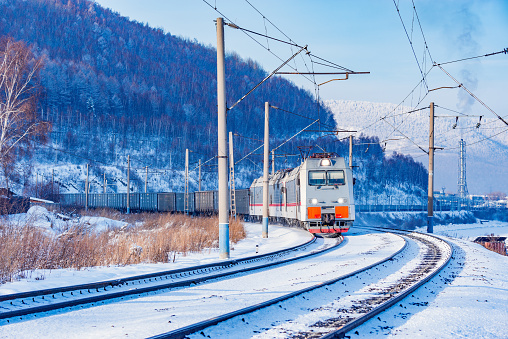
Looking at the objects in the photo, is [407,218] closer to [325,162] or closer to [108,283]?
[325,162]

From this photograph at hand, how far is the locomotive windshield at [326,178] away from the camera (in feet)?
80.2

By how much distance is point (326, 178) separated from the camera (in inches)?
966

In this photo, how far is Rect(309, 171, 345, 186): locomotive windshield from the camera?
2444cm

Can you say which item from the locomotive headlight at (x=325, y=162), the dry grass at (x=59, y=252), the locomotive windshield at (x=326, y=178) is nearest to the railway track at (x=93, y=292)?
the dry grass at (x=59, y=252)

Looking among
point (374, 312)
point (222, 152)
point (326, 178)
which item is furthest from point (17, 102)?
point (374, 312)

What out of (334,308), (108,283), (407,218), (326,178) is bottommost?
(407,218)

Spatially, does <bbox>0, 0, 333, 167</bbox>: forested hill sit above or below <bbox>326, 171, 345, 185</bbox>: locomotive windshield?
above

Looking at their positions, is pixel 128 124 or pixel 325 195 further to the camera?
pixel 128 124

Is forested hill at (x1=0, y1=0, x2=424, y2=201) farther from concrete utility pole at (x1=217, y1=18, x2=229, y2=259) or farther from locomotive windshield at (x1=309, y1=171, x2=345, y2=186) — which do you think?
concrete utility pole at (x1=217, y1=18, x2=229, y2=259)

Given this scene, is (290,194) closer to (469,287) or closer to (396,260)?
Answer: (396,260)

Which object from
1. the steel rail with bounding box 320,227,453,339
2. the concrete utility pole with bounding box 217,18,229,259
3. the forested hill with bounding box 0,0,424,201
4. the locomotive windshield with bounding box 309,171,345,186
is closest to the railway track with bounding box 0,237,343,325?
the concrete utility pole with bounding box 217,18,229,259

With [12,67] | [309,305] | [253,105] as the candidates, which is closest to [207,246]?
[309,305]

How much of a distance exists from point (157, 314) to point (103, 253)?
7.12m

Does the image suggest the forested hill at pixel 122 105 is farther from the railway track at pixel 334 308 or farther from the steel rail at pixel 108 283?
the railway track at pixel 334 308
